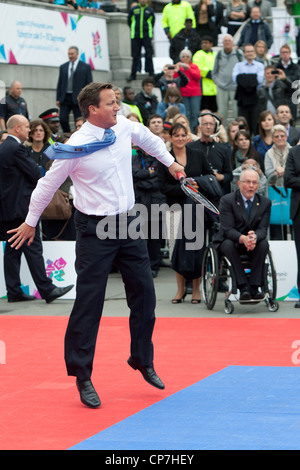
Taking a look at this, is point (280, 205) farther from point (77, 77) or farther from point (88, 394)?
point (77, 77)

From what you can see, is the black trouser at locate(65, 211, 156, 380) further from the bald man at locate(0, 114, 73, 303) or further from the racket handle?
the bald man at locate(0, 114, 73, 303)

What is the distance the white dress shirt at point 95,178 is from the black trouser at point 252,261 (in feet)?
13.2

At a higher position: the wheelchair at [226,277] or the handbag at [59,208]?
the handbag at [59,208]

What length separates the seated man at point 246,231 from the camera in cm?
1052

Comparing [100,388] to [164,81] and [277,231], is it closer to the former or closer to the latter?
[277,231]

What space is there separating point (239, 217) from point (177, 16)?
33.6ft

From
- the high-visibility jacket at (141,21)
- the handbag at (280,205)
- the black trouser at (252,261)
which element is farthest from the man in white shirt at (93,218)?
the high-visibility jacket at (141,21)

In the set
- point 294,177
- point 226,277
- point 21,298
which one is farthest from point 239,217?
point 21,298

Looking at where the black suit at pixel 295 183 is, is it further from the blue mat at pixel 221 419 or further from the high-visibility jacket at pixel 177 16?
the high-visibility jacket at pixel 177 16

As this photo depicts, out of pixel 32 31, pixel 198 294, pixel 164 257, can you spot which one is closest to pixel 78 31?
pixel 32 31

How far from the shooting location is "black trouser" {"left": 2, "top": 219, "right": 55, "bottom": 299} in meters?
11.4

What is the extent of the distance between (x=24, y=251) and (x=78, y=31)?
9.46 m

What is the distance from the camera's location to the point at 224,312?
10.7m

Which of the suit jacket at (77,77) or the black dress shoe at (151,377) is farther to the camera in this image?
the suit jacket at (77,77)
